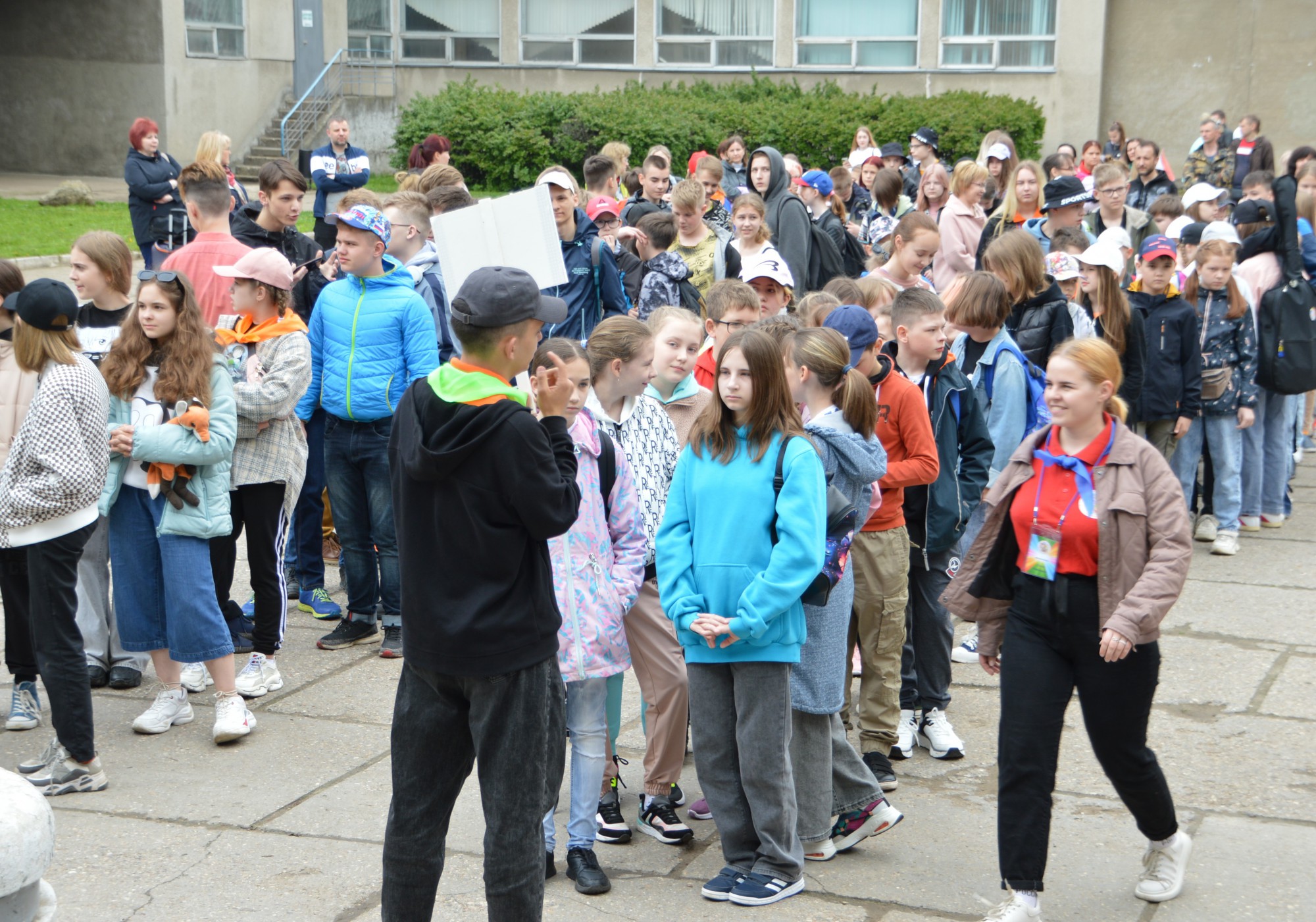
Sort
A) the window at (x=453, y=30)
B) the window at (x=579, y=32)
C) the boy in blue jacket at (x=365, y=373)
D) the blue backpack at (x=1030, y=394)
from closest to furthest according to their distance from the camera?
the blue backpack at (x=1030, y=394)
the boy in blue jacket at (x=365, y=373)
the window at (x=579, y=32)
the window at (x=453, y=30)

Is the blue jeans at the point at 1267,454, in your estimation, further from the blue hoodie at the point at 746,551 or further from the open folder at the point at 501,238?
the blue hoodie at the point at 746,551

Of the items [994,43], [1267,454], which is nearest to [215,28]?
[994,43]

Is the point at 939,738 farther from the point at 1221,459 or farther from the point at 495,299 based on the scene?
the point at 1221,459

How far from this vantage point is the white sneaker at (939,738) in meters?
5.49

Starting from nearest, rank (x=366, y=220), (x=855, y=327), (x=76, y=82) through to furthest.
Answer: (x=855, y=327), (x=366, y=220), (x=76, y=82)

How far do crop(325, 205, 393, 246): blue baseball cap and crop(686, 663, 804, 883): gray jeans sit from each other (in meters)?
3.25

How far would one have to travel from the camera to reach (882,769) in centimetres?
517

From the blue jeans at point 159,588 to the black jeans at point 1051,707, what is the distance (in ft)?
10.9

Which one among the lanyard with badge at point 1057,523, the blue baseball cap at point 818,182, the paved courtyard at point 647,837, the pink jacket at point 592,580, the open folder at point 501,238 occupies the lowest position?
the paved courtyard at point 647,837

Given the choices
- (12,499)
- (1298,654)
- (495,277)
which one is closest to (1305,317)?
(1298,654)

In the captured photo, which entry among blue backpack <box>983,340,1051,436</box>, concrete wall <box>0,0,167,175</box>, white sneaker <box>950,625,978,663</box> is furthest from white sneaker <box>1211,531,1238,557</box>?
concrete wall <box>0,0,167,175</box>

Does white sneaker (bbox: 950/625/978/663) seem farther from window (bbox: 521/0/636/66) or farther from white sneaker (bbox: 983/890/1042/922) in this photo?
window (bbox: 521/0/636/66)

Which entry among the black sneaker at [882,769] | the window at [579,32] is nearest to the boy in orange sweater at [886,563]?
the black sneaker at [882,769]

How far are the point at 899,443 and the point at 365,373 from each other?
9.24 ft
